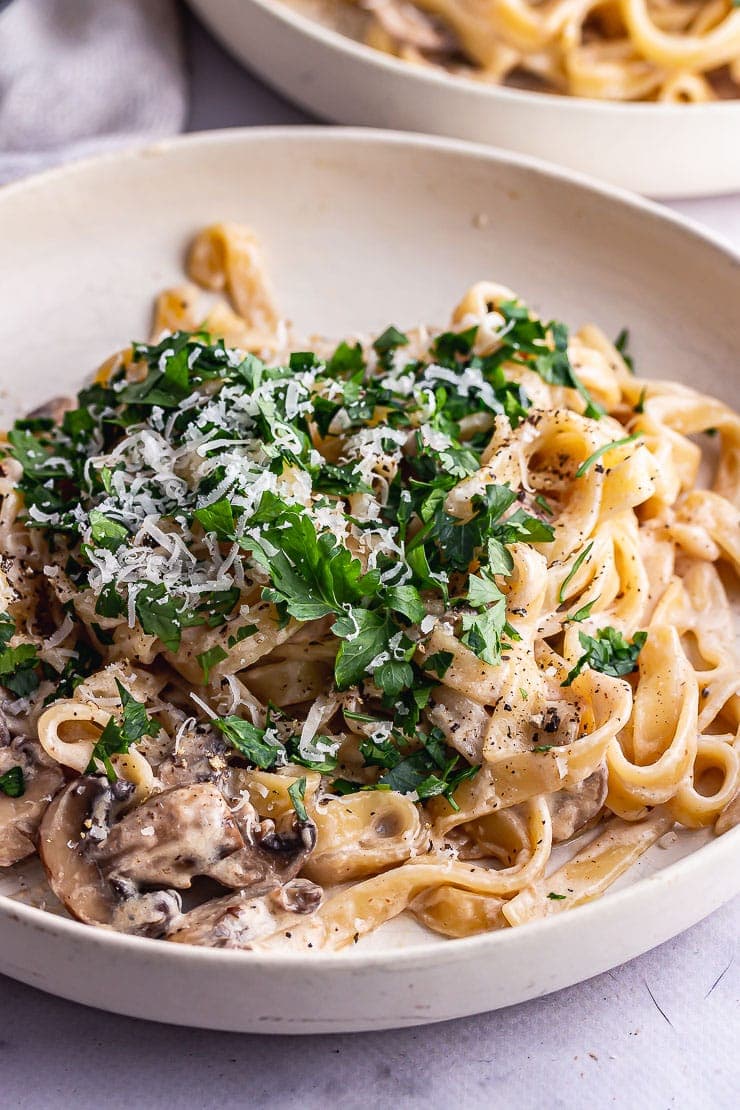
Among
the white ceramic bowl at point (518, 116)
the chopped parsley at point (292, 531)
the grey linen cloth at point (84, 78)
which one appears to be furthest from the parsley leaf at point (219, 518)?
the grey linen cloth at point (84, 78)

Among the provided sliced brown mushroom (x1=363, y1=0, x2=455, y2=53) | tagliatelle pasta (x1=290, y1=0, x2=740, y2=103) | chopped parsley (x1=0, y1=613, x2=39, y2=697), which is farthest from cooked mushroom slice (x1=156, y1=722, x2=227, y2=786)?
sliced brown mushroom (x1=363, y1=0, x2=455, y2=53)

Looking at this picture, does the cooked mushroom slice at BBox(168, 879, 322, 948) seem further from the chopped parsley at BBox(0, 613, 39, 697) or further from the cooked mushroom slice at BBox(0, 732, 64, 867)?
the chopped parsley at BBox(0, 613, 39, 697)

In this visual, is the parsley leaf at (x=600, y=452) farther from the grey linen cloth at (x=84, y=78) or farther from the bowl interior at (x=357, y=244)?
the grey linen cloth at (x=84, y=78)

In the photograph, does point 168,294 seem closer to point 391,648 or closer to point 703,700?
point 391,648

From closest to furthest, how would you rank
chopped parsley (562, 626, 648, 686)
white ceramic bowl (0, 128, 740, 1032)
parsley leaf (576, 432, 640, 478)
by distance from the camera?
chopped parsley (562, 626, 648, 686) → parsley leaf (576, 432, 640, 478) → white ceramic bowl (0, 128, 740, 1032)

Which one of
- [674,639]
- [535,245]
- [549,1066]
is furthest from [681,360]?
[549,1066]

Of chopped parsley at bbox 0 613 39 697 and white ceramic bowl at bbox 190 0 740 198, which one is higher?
white ceramic bowl at bbox 190 0 740 198

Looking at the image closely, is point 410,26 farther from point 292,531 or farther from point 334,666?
point 334,666
